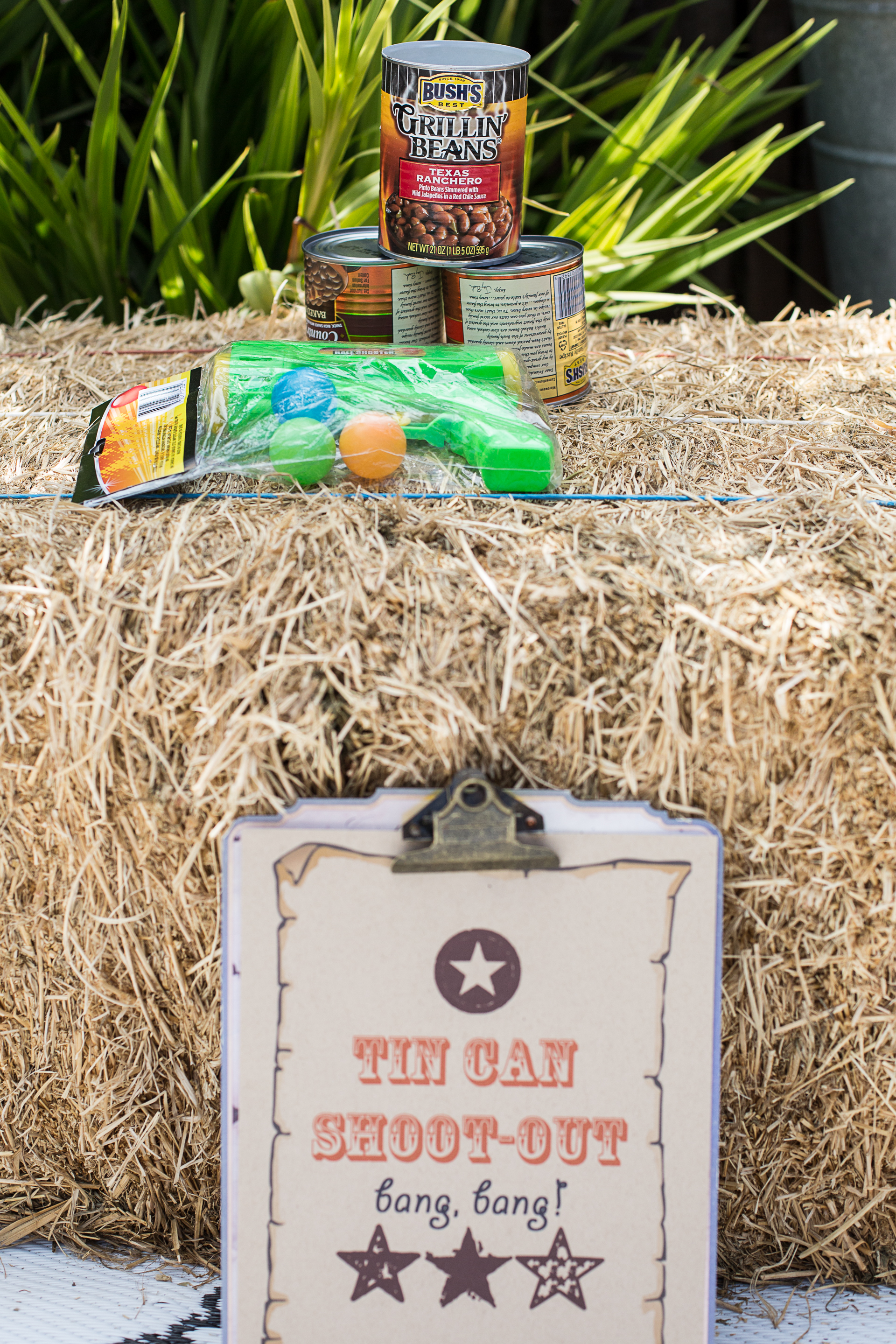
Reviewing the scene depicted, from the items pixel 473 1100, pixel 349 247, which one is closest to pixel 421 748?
pixel 473 1100

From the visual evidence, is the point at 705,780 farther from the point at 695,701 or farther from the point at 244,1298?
the point at 244,1298

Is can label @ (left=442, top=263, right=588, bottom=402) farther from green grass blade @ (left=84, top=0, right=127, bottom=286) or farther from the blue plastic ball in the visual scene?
green grass blade @ (left=84, top=0, right=127, bottom=286)

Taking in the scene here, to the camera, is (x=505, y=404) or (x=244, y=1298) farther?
(x=505, y=404)

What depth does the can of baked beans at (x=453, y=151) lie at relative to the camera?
1016 millimetres

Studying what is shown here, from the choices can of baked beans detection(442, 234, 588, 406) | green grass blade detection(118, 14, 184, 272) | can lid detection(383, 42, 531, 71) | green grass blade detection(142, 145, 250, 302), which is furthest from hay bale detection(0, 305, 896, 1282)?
green grass blade detection(118, 14, 184, 272)

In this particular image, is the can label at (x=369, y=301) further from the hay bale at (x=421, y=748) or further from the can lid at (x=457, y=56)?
the hay bale at (x=421, y=748)

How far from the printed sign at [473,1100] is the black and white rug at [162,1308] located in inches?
4.3

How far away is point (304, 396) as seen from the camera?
0.98 metres

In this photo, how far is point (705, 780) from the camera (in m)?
0.80

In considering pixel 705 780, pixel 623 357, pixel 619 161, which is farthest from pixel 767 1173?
pixel 619 161

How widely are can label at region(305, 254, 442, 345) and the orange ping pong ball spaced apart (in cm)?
24

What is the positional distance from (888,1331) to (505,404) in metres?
0.88

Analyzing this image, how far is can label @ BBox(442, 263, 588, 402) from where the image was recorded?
1.09 metres

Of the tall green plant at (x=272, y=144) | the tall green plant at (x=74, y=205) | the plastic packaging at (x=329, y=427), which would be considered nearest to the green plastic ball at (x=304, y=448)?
the plastic packaging at (x=329, y=427)
